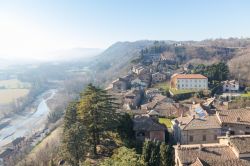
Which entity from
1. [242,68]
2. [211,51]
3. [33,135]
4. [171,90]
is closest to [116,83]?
[171,90]

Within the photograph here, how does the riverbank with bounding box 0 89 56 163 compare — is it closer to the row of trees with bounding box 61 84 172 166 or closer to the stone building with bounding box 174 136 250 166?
the row of trees with bounding box 61 84 172 166

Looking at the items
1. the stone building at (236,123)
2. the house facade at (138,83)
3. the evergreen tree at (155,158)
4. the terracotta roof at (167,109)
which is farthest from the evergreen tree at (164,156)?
the house facade at (138,83)

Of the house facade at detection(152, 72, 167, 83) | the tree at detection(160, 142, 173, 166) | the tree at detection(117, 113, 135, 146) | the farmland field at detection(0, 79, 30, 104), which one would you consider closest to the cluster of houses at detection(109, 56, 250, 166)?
the tree at detection(160, 142, 173, 166)

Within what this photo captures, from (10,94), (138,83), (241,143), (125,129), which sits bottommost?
(10,94)

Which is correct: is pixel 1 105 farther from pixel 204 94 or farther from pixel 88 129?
pixel 88 129

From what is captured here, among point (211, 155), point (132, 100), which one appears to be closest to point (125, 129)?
point (211, 155)

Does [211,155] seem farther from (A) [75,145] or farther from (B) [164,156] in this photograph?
(A) [75,145]
